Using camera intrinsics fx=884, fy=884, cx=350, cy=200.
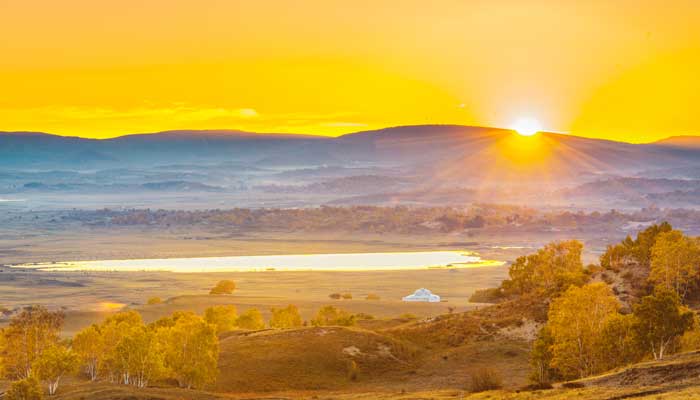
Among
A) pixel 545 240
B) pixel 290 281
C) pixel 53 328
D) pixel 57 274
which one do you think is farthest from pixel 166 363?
pixel 545 240

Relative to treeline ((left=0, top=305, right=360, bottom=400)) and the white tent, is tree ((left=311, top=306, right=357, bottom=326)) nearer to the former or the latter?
treeline ((left=0, top=305, right=360, bottom=400))

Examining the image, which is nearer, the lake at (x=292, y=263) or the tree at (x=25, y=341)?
the tree at (x=25, y=341)

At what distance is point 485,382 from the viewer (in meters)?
46.8

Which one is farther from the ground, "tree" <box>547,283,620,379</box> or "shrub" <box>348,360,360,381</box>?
"tree" <box>547,283,620,379</box>

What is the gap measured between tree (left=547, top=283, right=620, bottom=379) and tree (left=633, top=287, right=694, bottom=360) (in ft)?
10.5

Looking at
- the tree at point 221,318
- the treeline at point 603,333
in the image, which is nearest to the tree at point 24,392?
the treeline at point 603,333

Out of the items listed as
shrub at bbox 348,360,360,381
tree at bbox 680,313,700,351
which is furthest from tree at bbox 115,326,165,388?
tree at bbox 680,313,700,351

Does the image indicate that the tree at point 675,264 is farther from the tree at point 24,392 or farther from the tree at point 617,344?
the tree at point 24,392

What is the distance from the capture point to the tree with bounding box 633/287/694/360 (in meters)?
43.5

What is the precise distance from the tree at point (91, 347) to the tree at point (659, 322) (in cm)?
3060

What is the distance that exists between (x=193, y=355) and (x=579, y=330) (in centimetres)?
2142

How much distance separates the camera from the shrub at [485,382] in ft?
151

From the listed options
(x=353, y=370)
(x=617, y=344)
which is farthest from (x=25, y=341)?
(x=617, y=344)

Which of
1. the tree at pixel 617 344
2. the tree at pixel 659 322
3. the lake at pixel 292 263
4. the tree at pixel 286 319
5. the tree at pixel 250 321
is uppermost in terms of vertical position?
the tree at pixel 659 322
